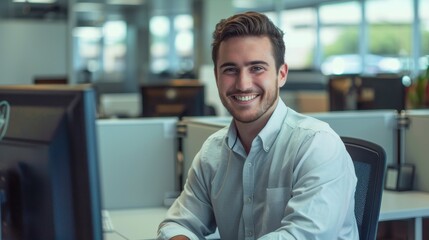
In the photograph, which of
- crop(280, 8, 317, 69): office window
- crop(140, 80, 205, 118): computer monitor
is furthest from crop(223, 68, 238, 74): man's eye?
crop(280, 8, 317, 69): office window

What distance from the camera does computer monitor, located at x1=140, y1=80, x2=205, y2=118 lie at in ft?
14.6

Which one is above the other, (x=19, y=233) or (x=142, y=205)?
(x=19, y=233)

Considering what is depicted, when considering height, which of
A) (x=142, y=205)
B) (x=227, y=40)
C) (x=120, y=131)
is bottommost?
(x=142, y=205)

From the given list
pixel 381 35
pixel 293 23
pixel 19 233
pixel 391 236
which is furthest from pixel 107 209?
pixel 293 23

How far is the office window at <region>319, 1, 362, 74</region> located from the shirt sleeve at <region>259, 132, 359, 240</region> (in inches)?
378

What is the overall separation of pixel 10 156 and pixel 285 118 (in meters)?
0.91

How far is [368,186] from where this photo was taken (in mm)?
2088

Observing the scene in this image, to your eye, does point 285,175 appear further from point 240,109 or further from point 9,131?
point 9,131

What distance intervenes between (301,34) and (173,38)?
2232mm

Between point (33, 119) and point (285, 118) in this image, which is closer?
point (33, 119)

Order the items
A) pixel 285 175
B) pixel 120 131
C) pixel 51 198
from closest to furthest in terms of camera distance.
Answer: pixel 51 198, pixel 285 175, pixel 120 131

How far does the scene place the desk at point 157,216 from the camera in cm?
255

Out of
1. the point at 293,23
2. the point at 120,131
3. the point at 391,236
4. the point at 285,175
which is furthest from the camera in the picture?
the point at 293,23

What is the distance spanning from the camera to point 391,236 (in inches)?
127
